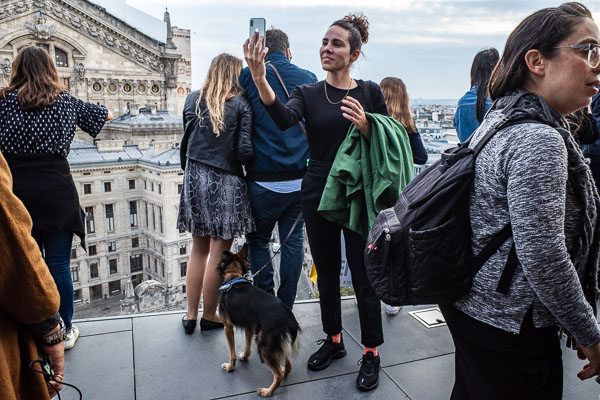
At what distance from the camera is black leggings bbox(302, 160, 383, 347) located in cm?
194

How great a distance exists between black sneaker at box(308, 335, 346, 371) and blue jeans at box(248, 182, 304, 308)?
34 cm

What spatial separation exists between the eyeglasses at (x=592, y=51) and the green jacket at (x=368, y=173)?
32.0 inches

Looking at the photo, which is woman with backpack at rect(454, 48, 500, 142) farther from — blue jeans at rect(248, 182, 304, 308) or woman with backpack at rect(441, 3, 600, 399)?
woman with backpack at rect(441, 3, 600, 399)

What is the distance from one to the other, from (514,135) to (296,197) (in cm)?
140

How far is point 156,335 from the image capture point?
2.33 metres

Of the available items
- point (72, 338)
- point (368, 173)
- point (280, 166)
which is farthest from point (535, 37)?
point (72, 338)

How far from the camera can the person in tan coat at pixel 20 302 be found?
0.89 metres

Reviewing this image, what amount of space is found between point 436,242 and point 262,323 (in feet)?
3.47

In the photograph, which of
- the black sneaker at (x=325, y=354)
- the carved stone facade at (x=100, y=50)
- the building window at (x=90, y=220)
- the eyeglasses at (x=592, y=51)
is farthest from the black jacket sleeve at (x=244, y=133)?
the carved stone facade at (x=100, y=50)

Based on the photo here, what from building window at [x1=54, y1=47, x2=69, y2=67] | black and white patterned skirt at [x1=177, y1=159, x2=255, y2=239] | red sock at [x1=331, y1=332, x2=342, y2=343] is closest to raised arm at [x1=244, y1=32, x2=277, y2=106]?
black and white patterned skirt at [x1=177, y1=159, x2=255, y2=239]

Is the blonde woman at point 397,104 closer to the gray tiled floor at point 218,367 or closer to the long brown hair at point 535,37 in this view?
the gray tiled floor at point 218,367

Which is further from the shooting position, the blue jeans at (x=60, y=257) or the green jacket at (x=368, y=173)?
the blue jeans at (x=60, y=257)

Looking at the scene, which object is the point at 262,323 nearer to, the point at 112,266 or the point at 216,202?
the point at 216,202

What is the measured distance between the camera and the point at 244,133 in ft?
7.29
